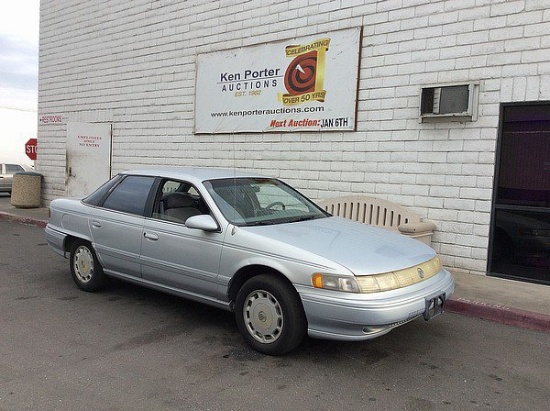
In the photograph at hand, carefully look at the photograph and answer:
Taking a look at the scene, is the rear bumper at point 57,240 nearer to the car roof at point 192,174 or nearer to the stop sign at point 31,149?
the car roof at point 192,174

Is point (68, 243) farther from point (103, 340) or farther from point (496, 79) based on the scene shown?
point (496, 79)

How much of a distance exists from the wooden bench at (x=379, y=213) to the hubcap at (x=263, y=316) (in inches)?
132

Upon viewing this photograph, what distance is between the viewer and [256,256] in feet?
13.3

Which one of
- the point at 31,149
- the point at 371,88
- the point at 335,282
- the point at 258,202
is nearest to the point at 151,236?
the point at 258,202

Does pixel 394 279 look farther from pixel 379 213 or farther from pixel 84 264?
pixel 379 213

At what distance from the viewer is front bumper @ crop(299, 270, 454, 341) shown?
3.57 meters

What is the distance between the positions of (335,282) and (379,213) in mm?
4191

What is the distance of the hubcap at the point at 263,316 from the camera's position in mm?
3953

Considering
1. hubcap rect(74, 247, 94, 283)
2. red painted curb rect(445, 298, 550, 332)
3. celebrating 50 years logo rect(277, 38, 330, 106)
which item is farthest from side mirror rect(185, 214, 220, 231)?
celebrating 50 years logo rect(277, 38, 330, 106)

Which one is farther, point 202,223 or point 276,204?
point 276,204

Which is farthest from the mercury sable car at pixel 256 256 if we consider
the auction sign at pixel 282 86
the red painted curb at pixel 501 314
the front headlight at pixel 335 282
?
the auction sign at pixel 282 86

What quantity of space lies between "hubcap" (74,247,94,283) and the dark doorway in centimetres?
517

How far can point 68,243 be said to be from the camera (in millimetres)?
6043

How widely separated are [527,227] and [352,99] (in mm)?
3216
